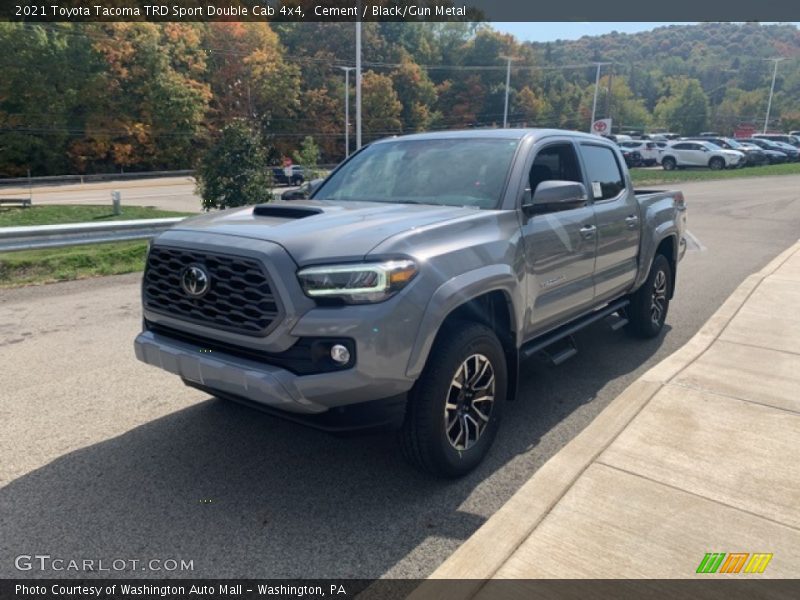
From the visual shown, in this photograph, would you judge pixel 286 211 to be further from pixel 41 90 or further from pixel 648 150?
pixel 41 90

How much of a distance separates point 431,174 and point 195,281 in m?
1.86

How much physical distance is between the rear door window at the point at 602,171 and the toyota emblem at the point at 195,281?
3.18 m

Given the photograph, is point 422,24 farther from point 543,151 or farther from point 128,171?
point 543,151

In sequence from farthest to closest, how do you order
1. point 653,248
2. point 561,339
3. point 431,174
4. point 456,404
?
point 653,248 < point 561,339 < point 431,174 < point 456,404

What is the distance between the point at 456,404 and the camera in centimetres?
345

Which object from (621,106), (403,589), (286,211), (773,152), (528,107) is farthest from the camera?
(621,106)

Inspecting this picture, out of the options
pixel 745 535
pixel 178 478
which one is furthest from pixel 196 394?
pixel 745 535

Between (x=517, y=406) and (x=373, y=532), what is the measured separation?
1913mm

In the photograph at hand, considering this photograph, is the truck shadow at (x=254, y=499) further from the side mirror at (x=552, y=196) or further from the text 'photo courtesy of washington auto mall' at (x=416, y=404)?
the side mirror at (x=552, y=196)

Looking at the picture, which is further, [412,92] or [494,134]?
[412,92]

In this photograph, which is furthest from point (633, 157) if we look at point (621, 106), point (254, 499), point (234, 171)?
point (621, 106)

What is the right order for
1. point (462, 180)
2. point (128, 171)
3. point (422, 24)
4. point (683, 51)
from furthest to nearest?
point (683, 51)
point (422, 24)
point (128, 171)
point (462, 180)

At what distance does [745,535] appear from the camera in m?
2.92

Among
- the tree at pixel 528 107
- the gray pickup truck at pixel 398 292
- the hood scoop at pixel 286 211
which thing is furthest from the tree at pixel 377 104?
the hood scoop at pixel 286 211
